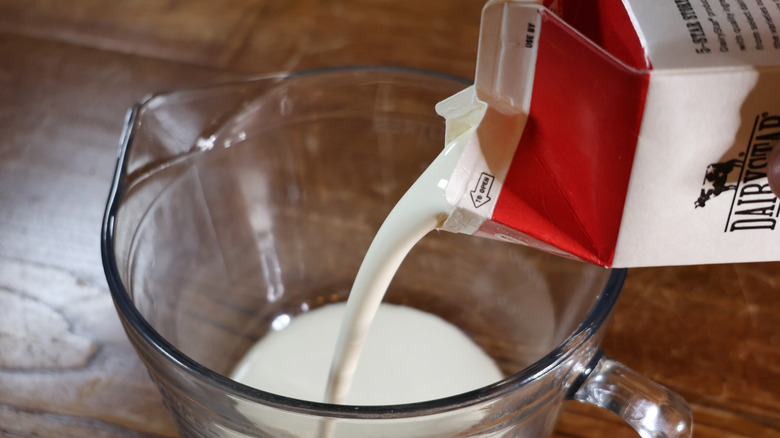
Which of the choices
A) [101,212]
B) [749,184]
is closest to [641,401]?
[749,184]

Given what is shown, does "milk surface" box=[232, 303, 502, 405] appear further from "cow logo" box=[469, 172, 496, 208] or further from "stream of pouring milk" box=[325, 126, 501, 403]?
"cow logo" box=[469, 172, 496, 208]

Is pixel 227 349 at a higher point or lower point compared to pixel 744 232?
lower

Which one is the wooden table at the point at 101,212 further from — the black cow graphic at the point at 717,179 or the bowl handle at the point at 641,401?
the black cow graphic at the point at 717,179

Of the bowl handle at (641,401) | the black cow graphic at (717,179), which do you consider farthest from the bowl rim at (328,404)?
the black cow graphic at (717,179)

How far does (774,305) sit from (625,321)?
13cm

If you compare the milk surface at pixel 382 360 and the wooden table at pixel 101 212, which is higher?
the wooden table at pixel 101 212

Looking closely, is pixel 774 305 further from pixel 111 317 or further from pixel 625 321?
pixel 111 317

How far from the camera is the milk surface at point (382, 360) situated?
0.64 metres

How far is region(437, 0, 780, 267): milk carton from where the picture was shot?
0.35 metres

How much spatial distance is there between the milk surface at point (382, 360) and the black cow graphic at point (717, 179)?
1.00 ft

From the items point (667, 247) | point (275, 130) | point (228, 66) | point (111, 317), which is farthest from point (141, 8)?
point (667, 247)

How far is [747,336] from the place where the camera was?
65 centimetres

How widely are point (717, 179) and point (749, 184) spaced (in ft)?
0.05

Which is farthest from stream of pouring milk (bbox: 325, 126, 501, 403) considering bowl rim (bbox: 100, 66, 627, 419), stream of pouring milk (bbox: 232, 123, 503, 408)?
bowl rim (bbox: 100, 66, 627, 419)
